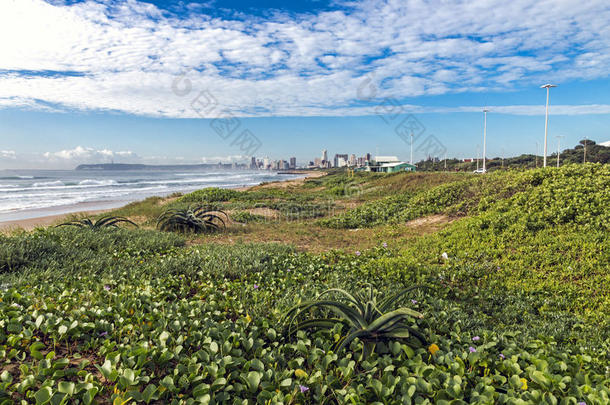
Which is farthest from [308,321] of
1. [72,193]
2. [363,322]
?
[72,193]

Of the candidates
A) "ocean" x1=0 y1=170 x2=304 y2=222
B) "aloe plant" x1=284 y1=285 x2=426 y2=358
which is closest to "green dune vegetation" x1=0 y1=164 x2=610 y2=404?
"aloe plant" x1=284 y1=285 x2=426 y2=358

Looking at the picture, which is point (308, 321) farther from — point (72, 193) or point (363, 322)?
point (72, 193)

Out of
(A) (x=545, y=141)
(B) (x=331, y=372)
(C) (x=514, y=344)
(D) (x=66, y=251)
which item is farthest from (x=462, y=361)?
(A) (x=545, y=141)

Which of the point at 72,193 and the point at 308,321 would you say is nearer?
the point at 308,321

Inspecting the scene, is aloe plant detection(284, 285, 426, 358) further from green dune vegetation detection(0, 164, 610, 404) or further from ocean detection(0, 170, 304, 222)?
ocean detection(0, 170, 304, 222)

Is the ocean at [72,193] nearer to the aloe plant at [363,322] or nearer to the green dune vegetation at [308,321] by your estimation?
the green dune vegetation at [308,321]

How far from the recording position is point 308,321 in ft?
9.25

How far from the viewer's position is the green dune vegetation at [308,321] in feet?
6.98

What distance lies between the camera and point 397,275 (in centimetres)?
485

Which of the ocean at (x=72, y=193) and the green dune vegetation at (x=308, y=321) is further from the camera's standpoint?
the ocean at (x=72, y=193)

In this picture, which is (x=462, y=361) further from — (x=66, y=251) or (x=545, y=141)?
(x=545, y=141)

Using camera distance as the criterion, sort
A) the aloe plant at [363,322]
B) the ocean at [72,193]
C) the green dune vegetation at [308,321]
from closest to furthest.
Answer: the green dune vegetation at [308,321], the aloe plant at [363,322], the ocean at [72,193]

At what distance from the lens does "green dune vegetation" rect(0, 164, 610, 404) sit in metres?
2.13

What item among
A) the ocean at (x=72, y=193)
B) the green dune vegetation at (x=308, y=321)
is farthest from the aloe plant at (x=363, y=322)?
the ocean at (x=72, y=193)
